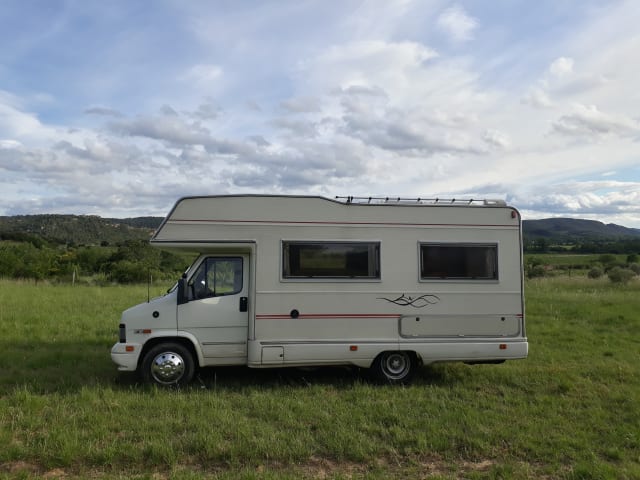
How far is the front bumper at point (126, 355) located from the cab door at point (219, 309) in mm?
677

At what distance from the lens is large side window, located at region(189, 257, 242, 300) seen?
8123 millimetres

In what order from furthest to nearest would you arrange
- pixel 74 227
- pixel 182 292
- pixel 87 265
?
pixel 74 227 → pixel 87 265 → pixel 182 292

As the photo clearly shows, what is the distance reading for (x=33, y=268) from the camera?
34.2 meters

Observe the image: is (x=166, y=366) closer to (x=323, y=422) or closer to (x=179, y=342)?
(x=179, y=342)

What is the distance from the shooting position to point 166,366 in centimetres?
790

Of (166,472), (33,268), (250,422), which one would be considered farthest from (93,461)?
(33,268)

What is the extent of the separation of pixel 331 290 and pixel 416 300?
50.5 inches

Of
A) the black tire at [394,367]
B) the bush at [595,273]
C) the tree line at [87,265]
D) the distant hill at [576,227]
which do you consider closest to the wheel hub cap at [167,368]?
the black tire at [394,367]

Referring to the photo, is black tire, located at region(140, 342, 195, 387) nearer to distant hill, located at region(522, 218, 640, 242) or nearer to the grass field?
the grass field

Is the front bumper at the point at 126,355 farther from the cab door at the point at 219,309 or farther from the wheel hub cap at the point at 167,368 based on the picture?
the cab door at the point at 219,309

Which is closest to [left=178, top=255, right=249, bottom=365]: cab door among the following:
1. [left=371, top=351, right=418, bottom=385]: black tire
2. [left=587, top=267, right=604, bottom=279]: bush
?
[left=371, top=351, right=418, bottom=385]: black tire

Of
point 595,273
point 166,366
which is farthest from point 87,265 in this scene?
point 166,366

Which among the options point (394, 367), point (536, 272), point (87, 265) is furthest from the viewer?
point (87, 265)

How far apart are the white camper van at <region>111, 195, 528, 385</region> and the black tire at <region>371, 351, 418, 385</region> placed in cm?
2
